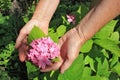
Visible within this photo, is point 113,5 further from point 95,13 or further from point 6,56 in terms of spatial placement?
point 6,56

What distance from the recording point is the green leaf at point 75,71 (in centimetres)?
180

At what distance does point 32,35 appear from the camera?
6.43 feet

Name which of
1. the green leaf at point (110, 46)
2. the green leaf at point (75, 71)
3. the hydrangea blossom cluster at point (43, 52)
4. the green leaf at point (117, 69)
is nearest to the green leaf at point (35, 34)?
the hydrangea blossom cluster at point (43, 52)

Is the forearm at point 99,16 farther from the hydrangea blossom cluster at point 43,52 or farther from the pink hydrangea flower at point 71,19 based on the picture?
the pink hydrangea flower at point 71,19

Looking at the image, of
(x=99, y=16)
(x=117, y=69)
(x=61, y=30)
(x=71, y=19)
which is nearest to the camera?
(x=99, y=16)

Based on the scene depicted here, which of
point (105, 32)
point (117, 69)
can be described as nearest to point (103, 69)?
point (117, 69)

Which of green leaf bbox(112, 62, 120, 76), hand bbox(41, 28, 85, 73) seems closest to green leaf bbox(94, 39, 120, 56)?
green leaf bbox(112, 62, 120, 76)

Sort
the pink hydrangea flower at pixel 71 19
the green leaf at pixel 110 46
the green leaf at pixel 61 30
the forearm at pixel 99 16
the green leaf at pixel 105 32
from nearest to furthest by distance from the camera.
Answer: the forearm at pixel 99 16
the green leaf at pixel 110 46
the green leaf at pixel 105 32
the green leaf at pixel 61 30
the pink hydrangea flower at pixel 71 19

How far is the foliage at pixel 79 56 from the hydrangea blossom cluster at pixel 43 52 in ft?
0.33

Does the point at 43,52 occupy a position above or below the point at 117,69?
above

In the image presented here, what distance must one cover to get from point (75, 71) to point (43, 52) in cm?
19

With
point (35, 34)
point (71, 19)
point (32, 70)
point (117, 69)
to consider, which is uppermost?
point (35, 34)

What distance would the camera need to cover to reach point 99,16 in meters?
1.76

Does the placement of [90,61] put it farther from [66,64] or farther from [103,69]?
[66,64]
